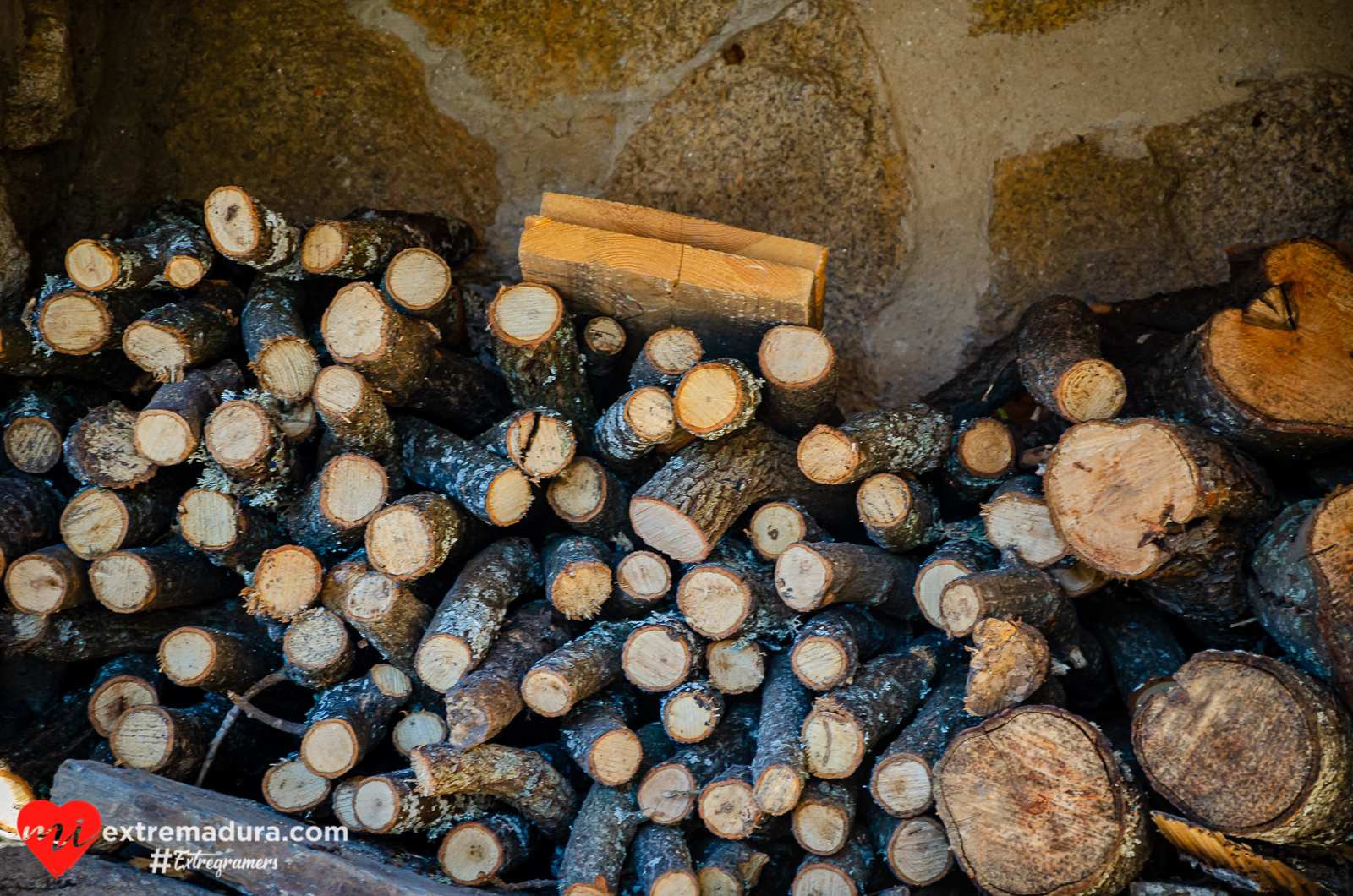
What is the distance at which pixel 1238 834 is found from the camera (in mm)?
1727

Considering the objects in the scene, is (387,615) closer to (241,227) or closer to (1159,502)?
(241,227)

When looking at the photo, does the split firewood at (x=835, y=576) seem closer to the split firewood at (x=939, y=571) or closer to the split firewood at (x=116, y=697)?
the split firewood at (x=939, y=571)

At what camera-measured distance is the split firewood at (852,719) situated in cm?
210

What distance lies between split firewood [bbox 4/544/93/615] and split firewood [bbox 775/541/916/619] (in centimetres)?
198

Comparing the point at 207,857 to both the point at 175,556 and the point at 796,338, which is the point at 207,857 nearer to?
the point at 175,556

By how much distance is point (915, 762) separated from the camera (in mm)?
2033

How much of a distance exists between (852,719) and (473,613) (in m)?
1.00

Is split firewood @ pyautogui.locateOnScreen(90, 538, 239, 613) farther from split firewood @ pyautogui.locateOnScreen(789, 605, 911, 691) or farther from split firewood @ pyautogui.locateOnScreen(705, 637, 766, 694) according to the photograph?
split firewood @ pyautogui.locateOnScreen(789, 605, 911, 691)

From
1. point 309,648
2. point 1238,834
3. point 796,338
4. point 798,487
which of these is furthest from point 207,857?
point 1238,834

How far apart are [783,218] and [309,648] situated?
213 cm

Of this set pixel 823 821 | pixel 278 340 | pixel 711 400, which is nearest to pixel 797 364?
pixel 711 400

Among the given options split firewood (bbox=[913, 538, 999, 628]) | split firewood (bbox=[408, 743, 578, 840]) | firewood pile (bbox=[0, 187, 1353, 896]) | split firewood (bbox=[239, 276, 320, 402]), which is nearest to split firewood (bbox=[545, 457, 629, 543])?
firewood pile (bbox=[0, 187, 1353, 896])

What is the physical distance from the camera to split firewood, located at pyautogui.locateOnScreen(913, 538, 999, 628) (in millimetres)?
2232

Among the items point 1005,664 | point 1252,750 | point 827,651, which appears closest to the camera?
point 1252,750
